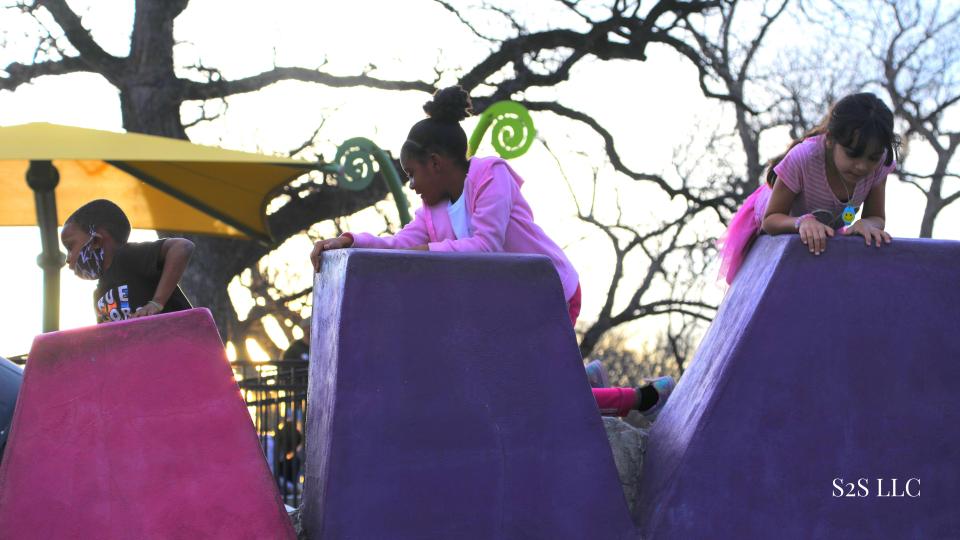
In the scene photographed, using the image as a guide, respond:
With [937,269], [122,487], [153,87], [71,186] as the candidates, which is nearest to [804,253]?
[937,269]

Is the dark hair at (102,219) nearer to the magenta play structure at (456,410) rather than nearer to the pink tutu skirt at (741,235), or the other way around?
the magenta play structure at (456,410)

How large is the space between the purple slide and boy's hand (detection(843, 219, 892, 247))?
0.07ft

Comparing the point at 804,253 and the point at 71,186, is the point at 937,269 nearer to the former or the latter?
the point at 804,253

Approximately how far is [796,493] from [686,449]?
31 centimetres

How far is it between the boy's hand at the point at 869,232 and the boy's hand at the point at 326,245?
1.38 m

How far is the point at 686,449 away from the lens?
3123 millimetres

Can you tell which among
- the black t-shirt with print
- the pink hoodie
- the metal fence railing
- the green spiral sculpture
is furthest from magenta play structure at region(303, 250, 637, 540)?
the green spiral sculpture

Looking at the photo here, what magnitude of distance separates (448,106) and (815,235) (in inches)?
A: 51.6

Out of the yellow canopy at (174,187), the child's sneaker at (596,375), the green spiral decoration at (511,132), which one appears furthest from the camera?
the yellow canopy at (174,187)

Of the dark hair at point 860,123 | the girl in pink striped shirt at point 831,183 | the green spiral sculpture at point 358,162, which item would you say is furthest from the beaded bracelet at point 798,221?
the green spiral sculpture at point 358,162

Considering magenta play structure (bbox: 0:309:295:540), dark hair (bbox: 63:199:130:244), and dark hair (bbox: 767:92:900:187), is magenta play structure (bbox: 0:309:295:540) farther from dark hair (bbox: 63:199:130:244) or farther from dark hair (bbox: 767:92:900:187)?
dark hair (bbox: 767:92:900:187)

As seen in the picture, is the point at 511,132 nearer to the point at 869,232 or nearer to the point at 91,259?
the point at 91,259

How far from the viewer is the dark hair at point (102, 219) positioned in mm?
4062

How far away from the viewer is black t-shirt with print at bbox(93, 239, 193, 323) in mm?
3959
